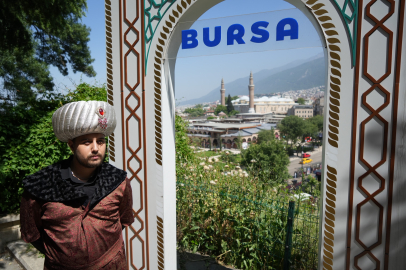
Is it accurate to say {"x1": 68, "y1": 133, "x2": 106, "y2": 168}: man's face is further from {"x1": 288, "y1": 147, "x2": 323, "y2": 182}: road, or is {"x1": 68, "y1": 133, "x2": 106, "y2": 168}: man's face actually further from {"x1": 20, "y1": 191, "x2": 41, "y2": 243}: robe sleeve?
{"x1": 288, "y1": 147, "x2": 323, "y2": 182}: road

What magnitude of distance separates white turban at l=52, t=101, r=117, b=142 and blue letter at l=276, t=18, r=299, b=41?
119cm

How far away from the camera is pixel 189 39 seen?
2.24 meters

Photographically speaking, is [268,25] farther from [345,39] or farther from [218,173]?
[218,173]

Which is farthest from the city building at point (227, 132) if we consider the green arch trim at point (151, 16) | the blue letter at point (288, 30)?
the blue letter at point (288, 30)

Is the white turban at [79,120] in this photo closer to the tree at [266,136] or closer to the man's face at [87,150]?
the man's face at [87,150]

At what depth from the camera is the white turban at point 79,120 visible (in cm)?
138

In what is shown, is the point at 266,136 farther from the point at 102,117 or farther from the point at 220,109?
the point at 102,117

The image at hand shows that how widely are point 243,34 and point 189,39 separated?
0.43m

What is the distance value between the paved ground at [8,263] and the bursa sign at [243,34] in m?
3.20

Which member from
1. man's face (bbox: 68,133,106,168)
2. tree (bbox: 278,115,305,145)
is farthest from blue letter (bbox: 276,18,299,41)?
tree (bbox: 278,115,305,145)

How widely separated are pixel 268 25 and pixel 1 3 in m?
5.63

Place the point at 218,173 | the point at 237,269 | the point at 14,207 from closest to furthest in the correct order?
the point at 237,269 → the point at 14,207 → the point at 218,173

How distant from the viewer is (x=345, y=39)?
1730 mm

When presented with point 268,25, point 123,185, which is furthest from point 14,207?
point 268,25
